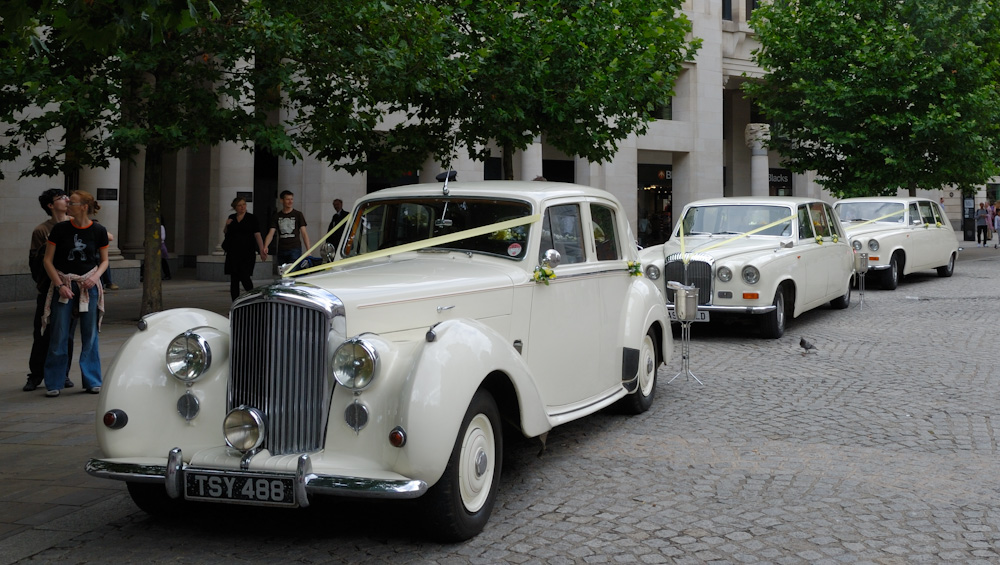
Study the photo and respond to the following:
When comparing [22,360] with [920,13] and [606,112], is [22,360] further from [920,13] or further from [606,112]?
[920,13]

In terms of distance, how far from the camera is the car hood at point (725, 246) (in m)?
12.6

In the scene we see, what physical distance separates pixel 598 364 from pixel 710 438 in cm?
99

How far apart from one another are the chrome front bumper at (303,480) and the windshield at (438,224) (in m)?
2.23

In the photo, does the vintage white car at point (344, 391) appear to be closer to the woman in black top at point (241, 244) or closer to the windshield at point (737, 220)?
the windshield at point (737, 220)

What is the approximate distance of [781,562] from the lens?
4.50 metres

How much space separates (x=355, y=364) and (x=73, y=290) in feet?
16.5

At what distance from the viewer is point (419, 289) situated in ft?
17.3

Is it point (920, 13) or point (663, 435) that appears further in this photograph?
point (920, 13)

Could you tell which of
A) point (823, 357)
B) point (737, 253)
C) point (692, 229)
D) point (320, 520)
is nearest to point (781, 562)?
point (320, 520)

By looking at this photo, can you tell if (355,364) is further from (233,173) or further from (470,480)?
(233,173)

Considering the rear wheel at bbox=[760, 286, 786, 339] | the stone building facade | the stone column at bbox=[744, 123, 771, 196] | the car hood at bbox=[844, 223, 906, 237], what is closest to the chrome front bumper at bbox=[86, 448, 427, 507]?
the rear wheel at bbox=[760, 286, 786, 339]

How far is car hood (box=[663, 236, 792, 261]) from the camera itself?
1264 cm

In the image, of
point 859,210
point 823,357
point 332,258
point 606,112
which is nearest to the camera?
point 332,258

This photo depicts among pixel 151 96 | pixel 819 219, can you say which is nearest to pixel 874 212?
pixel 819 219
